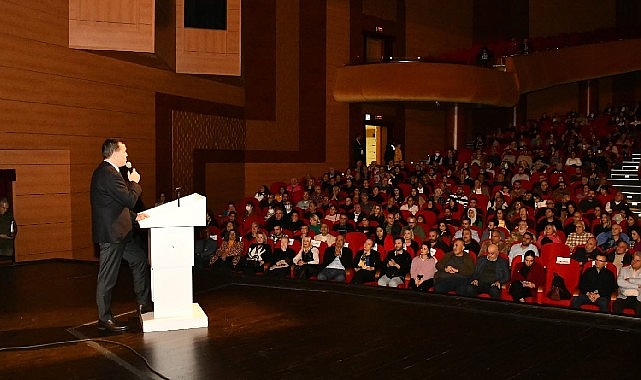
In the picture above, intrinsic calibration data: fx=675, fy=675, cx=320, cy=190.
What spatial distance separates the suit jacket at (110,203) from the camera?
3465 millimetres

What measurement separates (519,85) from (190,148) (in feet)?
20.0

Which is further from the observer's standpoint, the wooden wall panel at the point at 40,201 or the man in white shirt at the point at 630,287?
the wooden wall panel at the point at 40,201

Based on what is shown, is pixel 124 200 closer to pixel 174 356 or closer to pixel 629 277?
pixel 174 356

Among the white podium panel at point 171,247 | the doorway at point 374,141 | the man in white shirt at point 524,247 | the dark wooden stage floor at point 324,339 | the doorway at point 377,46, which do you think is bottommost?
the dark wooden stage floor at point 324,339

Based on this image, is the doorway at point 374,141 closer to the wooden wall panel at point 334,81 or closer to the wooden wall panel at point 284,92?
the wooden wall panel at point 334,81

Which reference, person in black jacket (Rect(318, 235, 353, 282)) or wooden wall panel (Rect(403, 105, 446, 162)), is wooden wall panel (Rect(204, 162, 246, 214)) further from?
wooden wall panel (Rect(403, 105, 446, 162))

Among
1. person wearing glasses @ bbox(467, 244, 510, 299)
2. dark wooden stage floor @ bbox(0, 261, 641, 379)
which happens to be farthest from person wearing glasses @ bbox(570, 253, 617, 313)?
dark wooden stage floor @ bbox(0, 261, 641, 379)

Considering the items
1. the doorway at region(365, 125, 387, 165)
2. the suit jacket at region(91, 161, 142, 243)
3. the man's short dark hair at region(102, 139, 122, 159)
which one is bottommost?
the suit jacket at region(91, 161, 142, 243)

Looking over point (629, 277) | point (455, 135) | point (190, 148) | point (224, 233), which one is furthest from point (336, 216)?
point (455, 135)

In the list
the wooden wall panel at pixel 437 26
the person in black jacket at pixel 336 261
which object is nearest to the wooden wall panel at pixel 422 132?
the wooden wall panel at pixel 437 26

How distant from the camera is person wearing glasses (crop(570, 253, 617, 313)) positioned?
478 centimetres

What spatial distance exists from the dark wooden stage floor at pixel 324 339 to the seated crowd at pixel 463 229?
1002 mm

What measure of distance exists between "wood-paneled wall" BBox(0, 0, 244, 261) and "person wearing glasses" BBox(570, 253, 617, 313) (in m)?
5.15

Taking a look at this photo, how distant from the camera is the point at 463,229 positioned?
6094 millimetres
